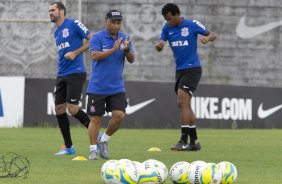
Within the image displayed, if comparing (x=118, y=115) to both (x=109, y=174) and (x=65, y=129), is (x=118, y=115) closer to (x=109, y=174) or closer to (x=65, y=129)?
(x=65, y=129)

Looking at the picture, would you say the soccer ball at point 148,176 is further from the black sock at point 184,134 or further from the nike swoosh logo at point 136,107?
the nike swoosh logo at point 136,107

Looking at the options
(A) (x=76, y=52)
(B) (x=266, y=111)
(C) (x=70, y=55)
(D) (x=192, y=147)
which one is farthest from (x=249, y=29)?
(C) (x=70, y=55)

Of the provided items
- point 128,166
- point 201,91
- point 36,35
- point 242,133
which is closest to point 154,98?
point 201,91

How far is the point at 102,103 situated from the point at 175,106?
1023 cm

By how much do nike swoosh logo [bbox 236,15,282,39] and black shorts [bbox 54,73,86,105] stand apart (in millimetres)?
16484

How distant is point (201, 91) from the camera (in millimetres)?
22812

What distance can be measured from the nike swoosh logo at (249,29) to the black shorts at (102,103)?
17575mm

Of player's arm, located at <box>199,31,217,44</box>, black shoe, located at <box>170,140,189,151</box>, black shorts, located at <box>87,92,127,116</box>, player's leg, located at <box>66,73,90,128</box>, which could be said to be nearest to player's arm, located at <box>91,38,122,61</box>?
black shorts, located at <box>87,92,127,116</box>

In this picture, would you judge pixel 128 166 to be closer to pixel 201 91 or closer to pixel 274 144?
pixel 274 144

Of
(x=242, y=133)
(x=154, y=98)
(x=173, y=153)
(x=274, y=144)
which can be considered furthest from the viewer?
(x=154, y=98)

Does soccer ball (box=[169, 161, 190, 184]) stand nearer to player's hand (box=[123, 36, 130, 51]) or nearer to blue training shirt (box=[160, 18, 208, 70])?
player's hand (box=[123, 36, 130, 51])

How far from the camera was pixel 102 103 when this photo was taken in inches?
493

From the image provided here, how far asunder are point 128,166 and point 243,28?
69.7ft

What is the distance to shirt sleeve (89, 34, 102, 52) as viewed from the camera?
12.4 m
